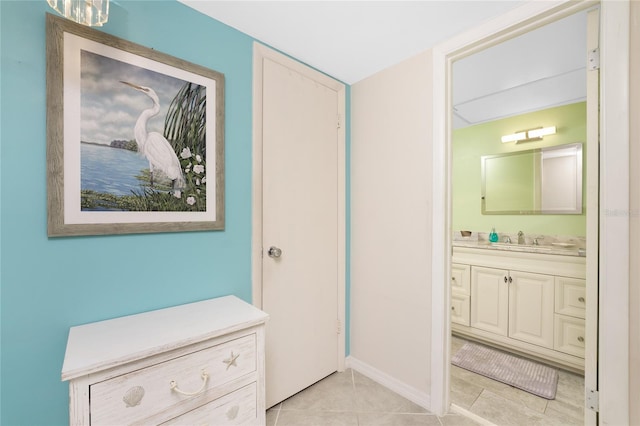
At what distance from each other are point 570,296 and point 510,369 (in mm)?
732

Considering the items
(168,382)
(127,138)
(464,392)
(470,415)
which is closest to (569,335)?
(464,392)

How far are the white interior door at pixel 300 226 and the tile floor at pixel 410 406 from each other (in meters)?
0.13

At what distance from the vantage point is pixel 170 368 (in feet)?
3.32

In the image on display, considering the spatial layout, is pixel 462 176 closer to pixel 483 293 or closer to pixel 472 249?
pixel 472 249

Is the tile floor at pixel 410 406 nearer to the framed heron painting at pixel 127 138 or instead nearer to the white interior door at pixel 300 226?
the white interior door at pixel 300 226

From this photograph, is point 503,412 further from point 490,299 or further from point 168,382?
point 168,382

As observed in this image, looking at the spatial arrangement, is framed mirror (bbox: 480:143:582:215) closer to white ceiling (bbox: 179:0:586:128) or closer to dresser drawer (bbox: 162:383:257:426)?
white ceiling (bbox: 179:0:586:128)

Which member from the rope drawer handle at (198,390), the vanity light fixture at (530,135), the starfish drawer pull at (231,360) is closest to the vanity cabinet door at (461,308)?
the vanity light fixture at (530,135)

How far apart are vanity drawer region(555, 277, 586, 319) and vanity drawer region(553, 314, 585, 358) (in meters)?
0.05

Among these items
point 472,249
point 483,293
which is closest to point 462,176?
point 472,249

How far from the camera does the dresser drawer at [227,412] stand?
106cm

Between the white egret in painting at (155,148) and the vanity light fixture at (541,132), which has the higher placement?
the vanity light fixture at (541,132)

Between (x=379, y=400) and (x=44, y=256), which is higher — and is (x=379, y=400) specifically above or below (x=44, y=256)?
below

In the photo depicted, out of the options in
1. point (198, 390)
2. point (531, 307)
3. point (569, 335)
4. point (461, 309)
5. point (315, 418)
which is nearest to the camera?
point (198, 390)
